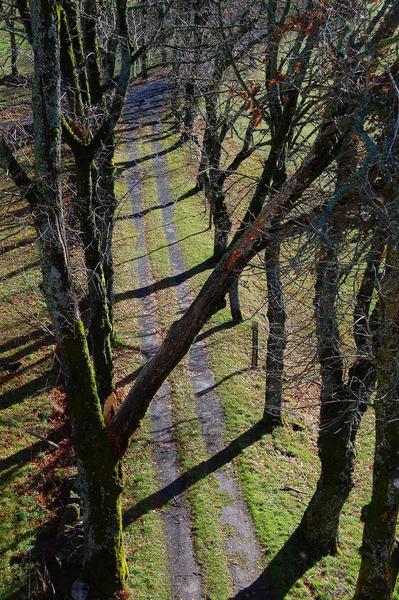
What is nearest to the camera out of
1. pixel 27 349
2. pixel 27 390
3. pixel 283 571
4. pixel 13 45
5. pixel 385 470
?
pixel 385 470

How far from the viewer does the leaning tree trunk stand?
7.95 metres

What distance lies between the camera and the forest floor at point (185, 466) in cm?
1183

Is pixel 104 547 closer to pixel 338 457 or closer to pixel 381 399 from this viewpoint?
pixel 338 457

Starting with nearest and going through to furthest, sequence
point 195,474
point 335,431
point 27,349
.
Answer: point 335,431 < point 195,474 < point 27,349

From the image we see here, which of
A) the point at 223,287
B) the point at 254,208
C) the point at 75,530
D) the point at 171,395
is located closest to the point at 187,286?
the point at 171,395

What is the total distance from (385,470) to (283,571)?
4.80 m

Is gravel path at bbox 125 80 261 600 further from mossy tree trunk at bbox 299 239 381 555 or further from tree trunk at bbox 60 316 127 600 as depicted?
tree trunk at bbox 60 316 127 600

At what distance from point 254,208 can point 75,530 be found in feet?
26.2

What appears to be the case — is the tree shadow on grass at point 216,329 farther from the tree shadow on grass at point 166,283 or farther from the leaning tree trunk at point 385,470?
the leaning tree trunk at point 385,470

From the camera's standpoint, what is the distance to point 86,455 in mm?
9922

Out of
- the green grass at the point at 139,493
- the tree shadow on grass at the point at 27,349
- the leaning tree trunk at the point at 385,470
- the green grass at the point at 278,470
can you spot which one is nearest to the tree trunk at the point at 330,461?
the green grass at the point at 278,470

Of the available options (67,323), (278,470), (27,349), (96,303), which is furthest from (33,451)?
(67,323)

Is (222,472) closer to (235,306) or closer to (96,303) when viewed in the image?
(96,303)

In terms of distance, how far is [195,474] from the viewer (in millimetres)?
14414
